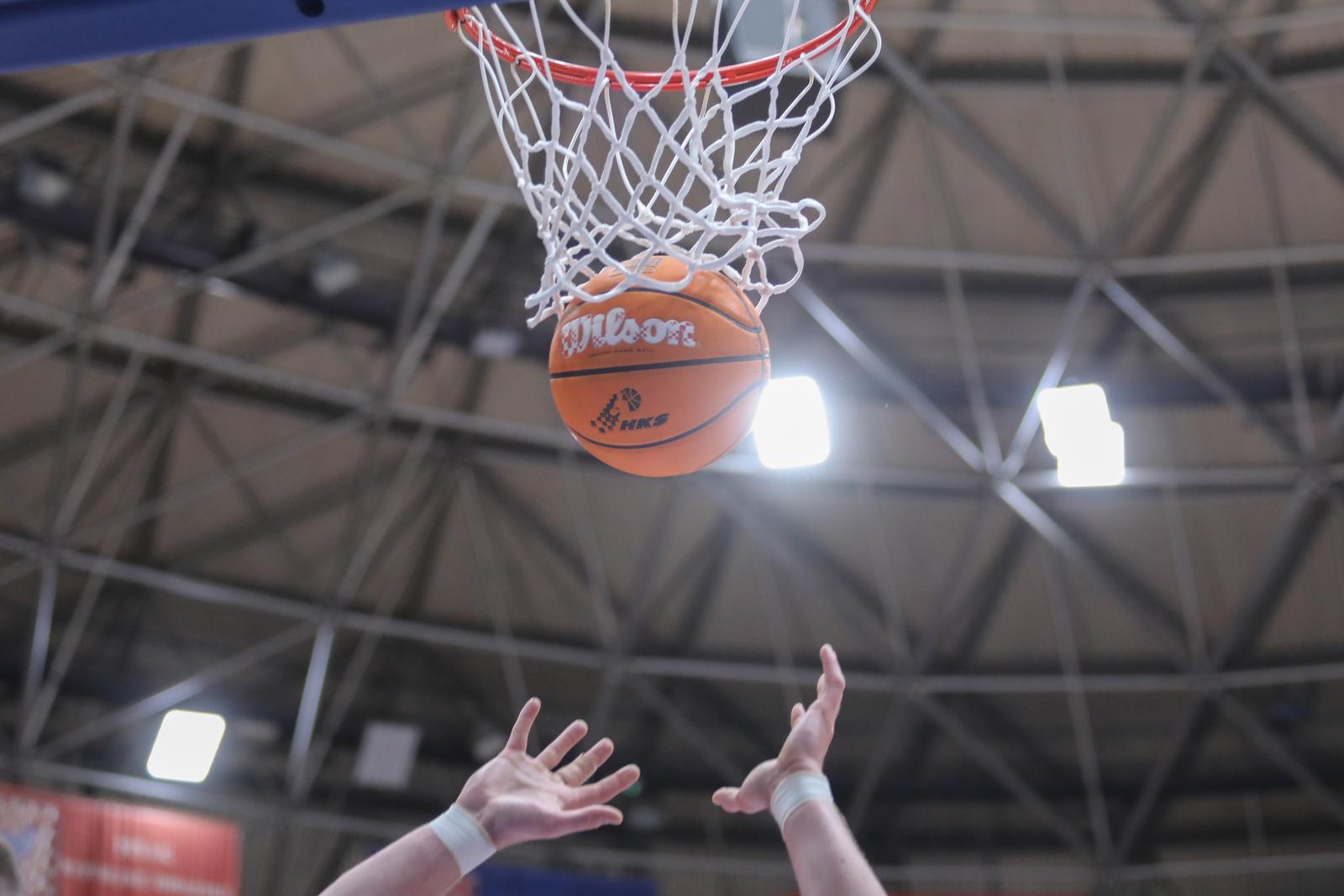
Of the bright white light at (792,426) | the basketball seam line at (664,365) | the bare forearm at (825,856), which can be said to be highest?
the bright white light at (792,426)

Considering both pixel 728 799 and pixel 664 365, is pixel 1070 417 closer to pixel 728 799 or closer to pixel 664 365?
pixel 664 365

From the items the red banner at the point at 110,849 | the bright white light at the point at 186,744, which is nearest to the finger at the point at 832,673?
the red banner at the point at 110,849

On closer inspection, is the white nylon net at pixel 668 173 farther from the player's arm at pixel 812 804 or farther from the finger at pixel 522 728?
the player's arm at pixel 812 804

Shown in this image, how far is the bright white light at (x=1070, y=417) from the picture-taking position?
13359 mm

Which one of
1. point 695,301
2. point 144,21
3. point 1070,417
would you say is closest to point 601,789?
point 695,301

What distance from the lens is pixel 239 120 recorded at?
1223cm

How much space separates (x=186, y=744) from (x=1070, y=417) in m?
9.38

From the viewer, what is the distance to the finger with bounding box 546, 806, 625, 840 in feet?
8.33

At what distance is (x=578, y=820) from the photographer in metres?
2.54

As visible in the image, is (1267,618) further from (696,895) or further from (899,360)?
(696,895)

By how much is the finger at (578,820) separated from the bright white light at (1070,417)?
11.4 metres

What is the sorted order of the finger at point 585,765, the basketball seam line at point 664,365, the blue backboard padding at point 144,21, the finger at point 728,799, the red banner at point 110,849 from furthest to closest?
the red banner at point 110,849, the basketball seam line at point 664,365, the blue backboard padding at point 144,21, the finger at point 585,765, the finger at point 728,799

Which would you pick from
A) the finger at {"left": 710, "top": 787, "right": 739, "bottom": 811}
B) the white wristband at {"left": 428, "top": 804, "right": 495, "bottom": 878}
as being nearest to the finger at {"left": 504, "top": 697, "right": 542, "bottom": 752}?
the white wristband at {"left": 428, "top": 804, "right": 495, "bottom": 878}

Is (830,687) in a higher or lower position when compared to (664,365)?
lower
